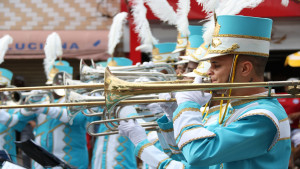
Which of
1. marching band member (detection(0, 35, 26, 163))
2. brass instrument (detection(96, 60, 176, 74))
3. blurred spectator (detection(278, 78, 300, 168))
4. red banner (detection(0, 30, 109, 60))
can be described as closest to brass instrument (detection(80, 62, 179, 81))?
brass instrument (detection(96, 60, 176, 74))

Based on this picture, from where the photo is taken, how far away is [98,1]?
36.6ft

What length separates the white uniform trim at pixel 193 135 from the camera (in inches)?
86.7

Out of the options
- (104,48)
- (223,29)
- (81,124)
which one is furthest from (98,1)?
(223,29)

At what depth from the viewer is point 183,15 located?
13.8 ft

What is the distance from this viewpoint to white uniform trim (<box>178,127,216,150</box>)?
220 cm

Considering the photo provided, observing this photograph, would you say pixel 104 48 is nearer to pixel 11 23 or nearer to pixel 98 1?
pixel 98 1

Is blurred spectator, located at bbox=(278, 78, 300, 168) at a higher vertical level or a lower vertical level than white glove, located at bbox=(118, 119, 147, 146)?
lower

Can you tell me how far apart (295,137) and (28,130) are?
15.4 feet

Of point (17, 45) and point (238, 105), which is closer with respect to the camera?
point (238, 105)

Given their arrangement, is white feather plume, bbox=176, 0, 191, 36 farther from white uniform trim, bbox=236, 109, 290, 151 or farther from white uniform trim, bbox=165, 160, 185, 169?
white uniform trim, bbox=236, 109, 290, 151

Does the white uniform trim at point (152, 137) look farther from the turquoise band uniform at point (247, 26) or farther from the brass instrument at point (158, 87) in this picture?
the turquoise band uniform at point (247, 26)

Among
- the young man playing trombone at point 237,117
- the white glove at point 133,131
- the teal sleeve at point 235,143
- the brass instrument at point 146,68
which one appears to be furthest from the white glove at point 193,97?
the brass instrument at point 146,68

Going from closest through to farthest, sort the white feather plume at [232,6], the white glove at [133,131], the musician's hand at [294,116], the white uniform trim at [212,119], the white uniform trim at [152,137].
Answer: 1. the white uniform trim at [212,119]
2. the white feather plume at [232,6]
3. the white glove at [133,131]
4. the white uniform trim at [152,137]
5. the musician's hand at [294,116]

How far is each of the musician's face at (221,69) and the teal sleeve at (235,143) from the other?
30 centimetres
